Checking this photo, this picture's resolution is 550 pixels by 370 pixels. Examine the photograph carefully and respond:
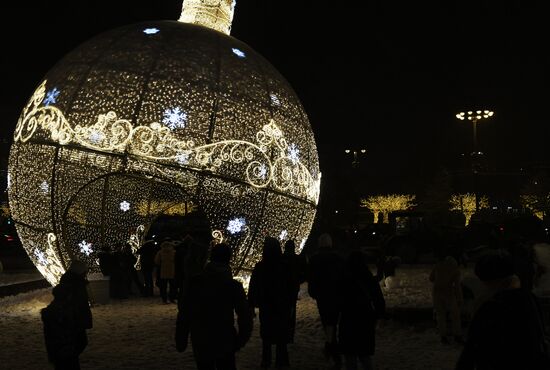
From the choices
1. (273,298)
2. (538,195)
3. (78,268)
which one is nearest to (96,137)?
(273,298)

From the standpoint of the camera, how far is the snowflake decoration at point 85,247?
40.3ft

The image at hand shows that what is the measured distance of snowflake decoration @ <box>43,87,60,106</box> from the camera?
10742 mm

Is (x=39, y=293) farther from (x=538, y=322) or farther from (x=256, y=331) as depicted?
(x=538, y=322)

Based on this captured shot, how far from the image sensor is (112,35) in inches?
446

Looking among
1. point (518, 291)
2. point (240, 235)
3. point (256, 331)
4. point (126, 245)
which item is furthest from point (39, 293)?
point (518, 291)

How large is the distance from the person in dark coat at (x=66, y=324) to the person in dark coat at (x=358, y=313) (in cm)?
220

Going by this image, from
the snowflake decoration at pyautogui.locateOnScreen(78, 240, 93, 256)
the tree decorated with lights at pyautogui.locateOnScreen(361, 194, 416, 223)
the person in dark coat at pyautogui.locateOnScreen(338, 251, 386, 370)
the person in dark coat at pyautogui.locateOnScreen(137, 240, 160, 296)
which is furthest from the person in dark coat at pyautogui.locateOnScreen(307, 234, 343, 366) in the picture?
the tree decorated with lights at pyautogui.locateOnScreen(361, 194, 416, 223)

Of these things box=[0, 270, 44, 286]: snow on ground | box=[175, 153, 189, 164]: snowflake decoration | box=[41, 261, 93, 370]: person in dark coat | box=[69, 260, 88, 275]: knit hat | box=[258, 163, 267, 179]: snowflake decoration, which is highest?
box=[175, 153, 189, 164]: snowflake decoration

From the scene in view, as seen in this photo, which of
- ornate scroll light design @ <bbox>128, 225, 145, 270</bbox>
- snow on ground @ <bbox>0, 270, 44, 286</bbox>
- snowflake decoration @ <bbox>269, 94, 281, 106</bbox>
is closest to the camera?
snowflake decoration @ <bbox>269, 94, 281, 106</bbox>

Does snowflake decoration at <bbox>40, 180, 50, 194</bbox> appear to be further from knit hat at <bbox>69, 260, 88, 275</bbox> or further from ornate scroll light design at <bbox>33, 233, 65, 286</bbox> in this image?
knit hat at <bbox>69, 260, 88, 275</bbox>

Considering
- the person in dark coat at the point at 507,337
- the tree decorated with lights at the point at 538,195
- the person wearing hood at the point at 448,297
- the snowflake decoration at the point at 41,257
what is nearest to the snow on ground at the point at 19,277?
the snowflake decoration at the point at 41,257

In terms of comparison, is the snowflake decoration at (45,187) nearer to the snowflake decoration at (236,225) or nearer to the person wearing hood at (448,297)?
the snowflake decoration at (236,225)

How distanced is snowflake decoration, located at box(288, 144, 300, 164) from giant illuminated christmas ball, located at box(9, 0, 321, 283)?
2cm

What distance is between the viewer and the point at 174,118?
1024 cm
